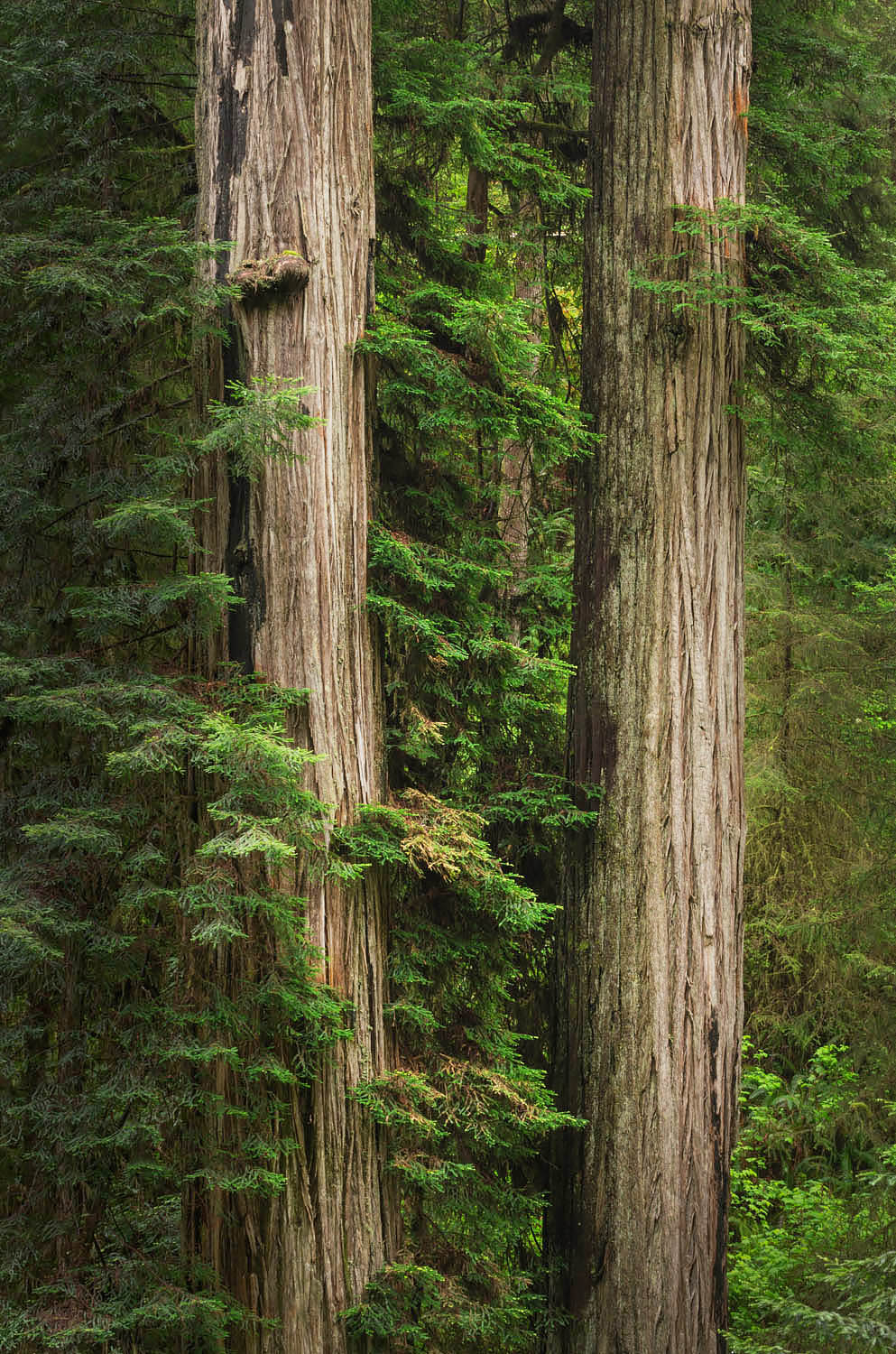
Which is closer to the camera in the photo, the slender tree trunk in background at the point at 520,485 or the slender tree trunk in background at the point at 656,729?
the slender tree trunk in background at the point at 656,729

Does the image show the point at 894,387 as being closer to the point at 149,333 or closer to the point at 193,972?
the point at 149,333

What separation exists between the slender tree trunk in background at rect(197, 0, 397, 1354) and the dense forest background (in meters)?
0.12

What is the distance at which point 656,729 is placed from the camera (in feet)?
16.9

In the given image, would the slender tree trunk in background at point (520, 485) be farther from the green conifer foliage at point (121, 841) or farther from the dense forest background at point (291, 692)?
the green conifer foliage at point (121, 841)

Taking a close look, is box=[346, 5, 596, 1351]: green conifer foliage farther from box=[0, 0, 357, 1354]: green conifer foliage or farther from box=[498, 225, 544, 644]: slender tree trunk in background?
box=[0, 0, 357, 1354]: green conifer foliage

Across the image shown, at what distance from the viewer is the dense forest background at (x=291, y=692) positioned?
3762 mm

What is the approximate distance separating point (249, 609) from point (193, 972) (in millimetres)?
1268

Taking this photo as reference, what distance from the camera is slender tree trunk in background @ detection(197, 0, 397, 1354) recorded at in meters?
4.16

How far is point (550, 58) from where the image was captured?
6574 millimetres

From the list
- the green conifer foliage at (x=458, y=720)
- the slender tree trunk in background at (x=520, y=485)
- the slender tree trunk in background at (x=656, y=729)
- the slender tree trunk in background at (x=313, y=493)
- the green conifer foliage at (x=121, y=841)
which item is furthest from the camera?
the slender tree trunk in background at (x=520, y=485)

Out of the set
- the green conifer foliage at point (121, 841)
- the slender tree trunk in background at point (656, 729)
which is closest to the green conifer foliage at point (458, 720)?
the slender tree trunk in background at point (656, 729)

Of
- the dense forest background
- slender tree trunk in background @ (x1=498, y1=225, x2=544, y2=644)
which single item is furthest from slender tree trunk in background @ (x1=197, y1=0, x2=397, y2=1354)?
slender tree trunk in background @ (x1=498, y1=225, x2=544, y2=644)

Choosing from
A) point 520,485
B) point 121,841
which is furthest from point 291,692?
point 520,485

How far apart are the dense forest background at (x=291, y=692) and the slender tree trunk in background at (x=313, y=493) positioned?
4.8 inches
